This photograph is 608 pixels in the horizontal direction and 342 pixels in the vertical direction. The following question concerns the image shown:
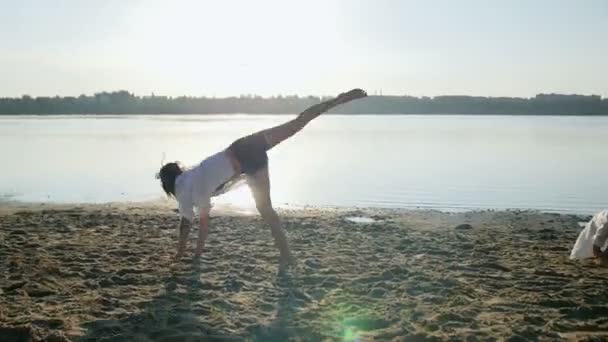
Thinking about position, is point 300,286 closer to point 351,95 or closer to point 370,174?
point 351,95

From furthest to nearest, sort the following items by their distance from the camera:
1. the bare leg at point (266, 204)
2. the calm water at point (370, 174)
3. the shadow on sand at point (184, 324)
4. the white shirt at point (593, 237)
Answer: the calm water at point (370, 174) → the white shirt at point (593, 237) → the bare leg at point (266, 204) → the shadow on sand at point (184, 324)

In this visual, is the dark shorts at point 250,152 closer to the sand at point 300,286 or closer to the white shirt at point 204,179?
the white shirt at point 204,179

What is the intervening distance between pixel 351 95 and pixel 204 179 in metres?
1.89

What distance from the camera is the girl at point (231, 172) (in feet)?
22.7

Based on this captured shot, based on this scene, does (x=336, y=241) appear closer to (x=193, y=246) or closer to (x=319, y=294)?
(x=193, y=246)

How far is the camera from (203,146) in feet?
113

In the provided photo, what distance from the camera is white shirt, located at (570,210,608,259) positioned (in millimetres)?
7266

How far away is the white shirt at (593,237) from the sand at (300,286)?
0.63 feet

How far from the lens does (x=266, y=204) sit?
710cm

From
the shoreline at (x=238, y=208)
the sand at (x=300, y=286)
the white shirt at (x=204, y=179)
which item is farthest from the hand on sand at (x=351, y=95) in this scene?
the shoreline at (x=238, y=208)

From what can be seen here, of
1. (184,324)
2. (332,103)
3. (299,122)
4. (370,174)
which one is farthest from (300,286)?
(370,174)

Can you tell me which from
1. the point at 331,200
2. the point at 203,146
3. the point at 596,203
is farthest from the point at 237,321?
the point at 203,146

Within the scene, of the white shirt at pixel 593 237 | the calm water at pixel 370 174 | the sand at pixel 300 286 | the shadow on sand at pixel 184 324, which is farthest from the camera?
the calm water at pixel 370 174

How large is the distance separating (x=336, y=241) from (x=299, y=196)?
8106 millimetres
